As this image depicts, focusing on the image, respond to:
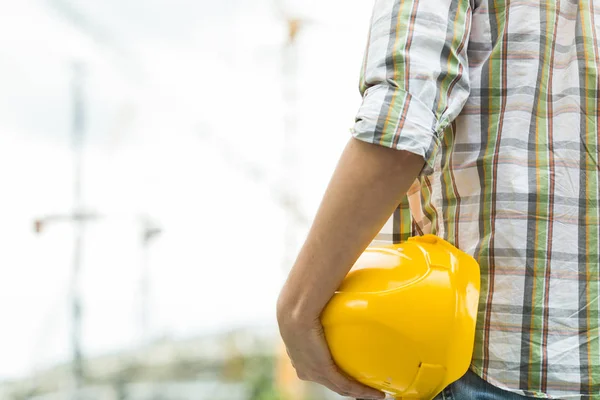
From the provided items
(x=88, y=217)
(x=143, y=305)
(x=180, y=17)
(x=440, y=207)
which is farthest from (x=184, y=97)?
(x=440, y=207)

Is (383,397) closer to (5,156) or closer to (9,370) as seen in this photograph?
(5,156)

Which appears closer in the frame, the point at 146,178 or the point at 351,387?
the point at 351,387

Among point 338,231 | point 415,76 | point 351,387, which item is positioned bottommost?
point 351,387

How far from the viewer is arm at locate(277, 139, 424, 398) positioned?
49 centimetres

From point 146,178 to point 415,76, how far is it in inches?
86.8

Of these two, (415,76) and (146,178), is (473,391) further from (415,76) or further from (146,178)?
(146,178)

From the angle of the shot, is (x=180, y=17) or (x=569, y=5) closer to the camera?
(x=569, y=5)

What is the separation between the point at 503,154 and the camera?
53cm

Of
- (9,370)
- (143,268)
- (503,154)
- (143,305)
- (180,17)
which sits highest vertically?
(180,17)

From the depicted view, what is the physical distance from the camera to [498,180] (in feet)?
1.72

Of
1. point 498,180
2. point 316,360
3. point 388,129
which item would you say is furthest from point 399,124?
point 316,360

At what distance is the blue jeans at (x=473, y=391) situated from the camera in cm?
52

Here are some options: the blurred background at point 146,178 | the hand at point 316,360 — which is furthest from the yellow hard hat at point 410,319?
the blurred background at point 146,178

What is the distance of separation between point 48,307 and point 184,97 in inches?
39.2
